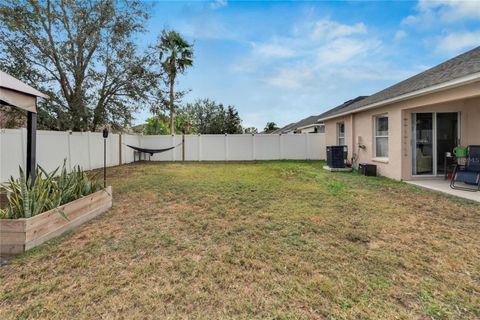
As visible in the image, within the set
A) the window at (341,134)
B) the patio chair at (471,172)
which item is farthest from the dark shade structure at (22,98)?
the window at (341,134)

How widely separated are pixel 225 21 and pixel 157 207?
22.7ft

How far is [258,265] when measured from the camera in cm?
213

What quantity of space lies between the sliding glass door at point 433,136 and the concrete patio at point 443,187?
570 millimetres

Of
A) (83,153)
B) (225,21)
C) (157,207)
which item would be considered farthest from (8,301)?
(225,21)

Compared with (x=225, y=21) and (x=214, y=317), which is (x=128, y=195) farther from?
(x=225, y=21)

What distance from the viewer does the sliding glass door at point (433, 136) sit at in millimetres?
6148

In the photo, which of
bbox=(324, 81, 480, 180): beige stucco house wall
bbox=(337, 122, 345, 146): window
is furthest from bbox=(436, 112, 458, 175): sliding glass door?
bbox=(337, 122, 345, 146): window

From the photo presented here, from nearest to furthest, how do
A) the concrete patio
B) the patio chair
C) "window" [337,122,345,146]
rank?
1. the concrete patio
2. the patio chair
3. "window" [337,122,345,146]

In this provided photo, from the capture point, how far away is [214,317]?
1.50 metres

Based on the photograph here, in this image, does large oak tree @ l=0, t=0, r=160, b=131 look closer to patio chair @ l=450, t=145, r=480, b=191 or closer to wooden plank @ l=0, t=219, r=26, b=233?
wooden plank @ l=0, t=219, r=26, b=233

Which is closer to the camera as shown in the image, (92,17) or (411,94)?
(411,94)

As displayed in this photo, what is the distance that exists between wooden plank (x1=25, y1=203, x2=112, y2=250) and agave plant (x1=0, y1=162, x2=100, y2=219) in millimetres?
220

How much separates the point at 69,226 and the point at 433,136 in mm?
8160

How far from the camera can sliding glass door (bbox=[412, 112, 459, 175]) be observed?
6148mm
